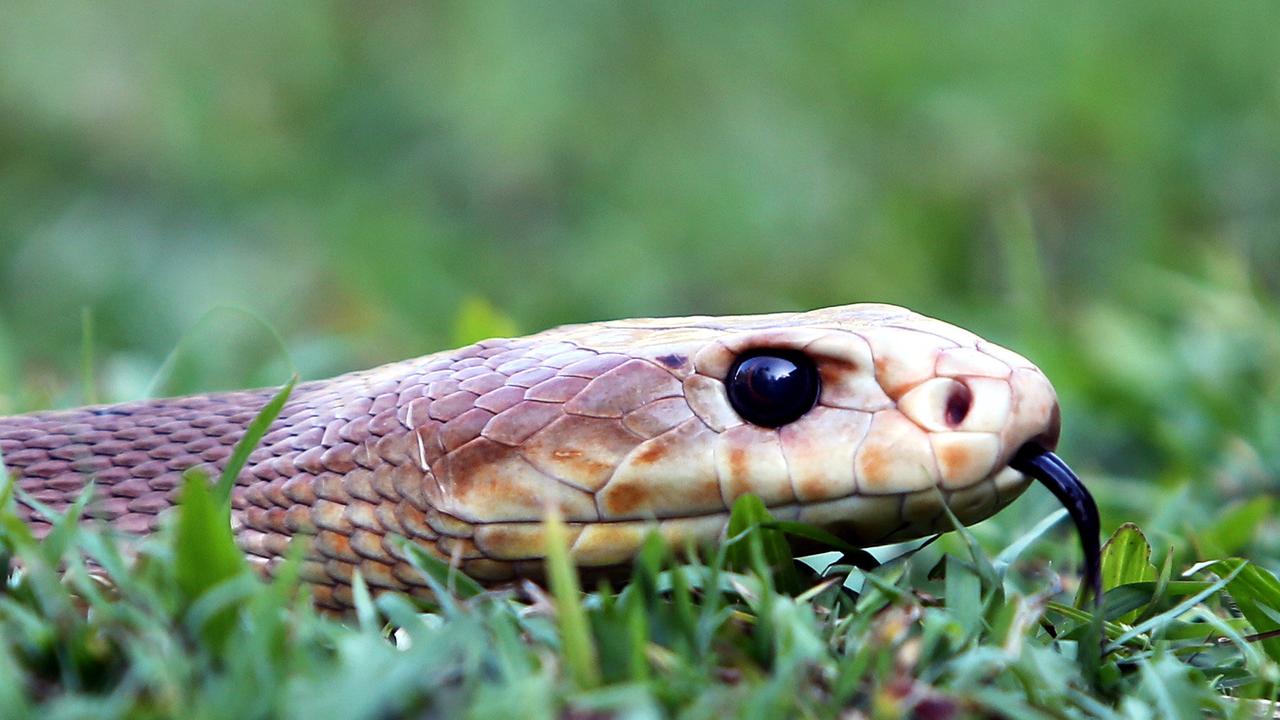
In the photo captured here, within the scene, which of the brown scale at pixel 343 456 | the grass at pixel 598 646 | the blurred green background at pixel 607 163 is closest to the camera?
the grass at pixel 598 646

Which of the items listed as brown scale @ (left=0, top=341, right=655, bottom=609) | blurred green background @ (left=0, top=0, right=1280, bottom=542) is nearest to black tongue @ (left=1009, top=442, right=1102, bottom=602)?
brown scale @ (left=0, top=341, right=655, bottom=609)

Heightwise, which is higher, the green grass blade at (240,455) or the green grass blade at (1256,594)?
the green grass blade at (240,455)

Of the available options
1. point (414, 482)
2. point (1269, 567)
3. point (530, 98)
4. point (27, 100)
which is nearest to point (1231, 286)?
point (1269, 567)

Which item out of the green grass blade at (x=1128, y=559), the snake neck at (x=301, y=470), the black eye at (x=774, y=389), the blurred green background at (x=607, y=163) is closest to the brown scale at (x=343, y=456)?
the snake neck at (x=301, y=470)

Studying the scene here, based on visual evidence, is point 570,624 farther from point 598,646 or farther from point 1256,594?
point 1256,594

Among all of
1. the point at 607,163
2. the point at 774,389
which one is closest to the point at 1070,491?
the point at 774,389

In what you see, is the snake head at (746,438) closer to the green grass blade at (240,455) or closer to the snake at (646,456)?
the snake at (646,456)

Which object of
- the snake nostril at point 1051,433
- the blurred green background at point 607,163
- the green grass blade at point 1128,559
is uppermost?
the blurred green background at point 607,163

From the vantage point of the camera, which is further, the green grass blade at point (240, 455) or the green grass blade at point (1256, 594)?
the green grass blade at point (1256, 594)

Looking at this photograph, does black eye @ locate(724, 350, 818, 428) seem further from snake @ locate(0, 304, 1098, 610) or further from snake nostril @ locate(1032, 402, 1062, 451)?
snake nostril @ locate(1032, 402, 1062, 451)
